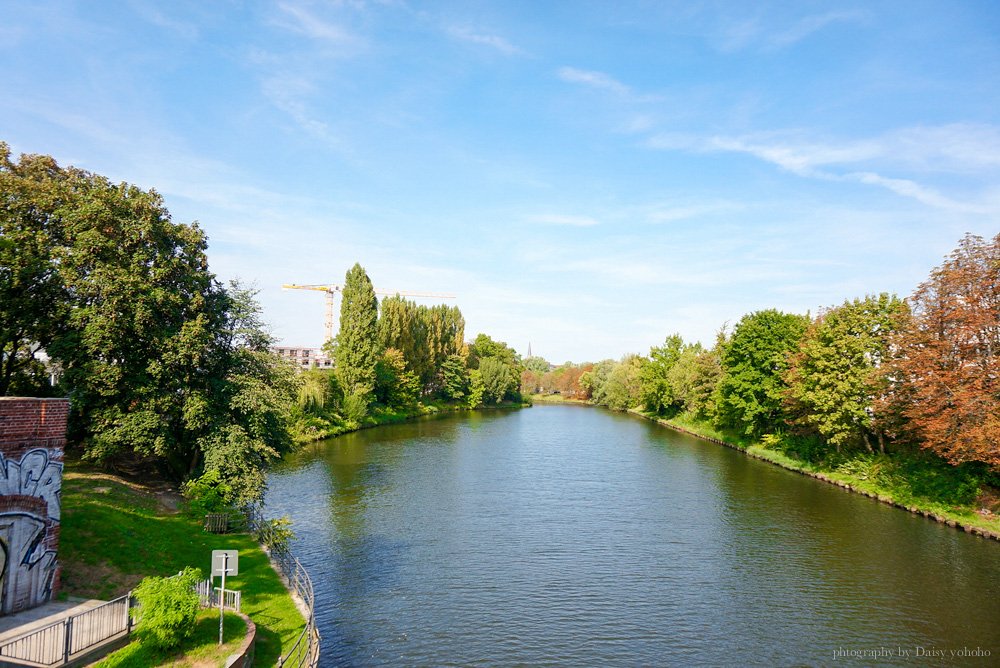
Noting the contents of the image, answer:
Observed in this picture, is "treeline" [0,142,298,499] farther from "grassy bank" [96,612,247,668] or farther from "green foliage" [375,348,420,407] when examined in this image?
"green foliage" [375,348,420,407]

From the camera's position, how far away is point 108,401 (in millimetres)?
29875

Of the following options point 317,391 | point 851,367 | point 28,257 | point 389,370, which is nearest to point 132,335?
point 28,257

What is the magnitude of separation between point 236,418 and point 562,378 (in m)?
162

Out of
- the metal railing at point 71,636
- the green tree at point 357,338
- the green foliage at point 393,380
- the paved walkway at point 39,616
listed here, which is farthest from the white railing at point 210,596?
the green foliage at point 393,380

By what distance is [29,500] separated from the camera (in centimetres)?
1689

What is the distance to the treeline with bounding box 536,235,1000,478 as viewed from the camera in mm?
34125

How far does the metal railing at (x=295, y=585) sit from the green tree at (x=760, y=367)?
49.2 m

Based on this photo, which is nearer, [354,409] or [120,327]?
[120,327]

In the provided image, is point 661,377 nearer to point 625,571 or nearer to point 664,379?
point 664,379

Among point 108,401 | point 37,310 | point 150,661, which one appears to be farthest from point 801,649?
point 37,310

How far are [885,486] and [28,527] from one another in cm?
4853

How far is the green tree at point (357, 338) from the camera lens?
80.7m

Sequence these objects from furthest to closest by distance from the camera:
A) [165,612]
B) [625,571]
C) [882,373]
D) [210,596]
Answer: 1. [882,373]
2. [625,571]
3. [210,596]
4. [165,612]

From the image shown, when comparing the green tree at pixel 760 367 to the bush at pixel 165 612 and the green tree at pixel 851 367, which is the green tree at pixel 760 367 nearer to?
the green tree at pixel 851 367
